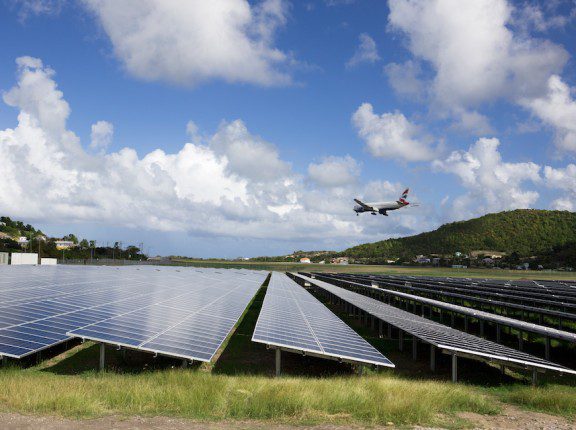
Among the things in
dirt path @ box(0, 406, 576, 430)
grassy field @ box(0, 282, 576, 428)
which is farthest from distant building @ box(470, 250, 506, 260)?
dirt path @ box(0, 406, 576, 430)

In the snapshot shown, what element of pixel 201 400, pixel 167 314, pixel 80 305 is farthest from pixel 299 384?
pixel 80 305

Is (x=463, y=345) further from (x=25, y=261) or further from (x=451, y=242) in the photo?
(x=451, y=242)

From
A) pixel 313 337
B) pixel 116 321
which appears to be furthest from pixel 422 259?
pixel 116 321

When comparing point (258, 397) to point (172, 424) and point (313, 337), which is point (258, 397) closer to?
point (172, 424)

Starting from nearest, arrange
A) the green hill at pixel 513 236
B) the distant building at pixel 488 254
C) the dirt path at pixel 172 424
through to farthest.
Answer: the dirt path at pixel 172 424 → the distant building at pixel 488 254 → the green hill at pixel 513 236

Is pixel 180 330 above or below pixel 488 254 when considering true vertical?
below

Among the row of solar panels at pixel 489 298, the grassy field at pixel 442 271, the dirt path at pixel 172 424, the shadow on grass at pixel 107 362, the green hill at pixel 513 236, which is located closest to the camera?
the dirt path at pixel 172 424

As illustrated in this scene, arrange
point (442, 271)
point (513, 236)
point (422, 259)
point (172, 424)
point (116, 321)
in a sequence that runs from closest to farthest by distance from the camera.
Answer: point (172, 424)
point (116, 321)
point (442, 271)
point (513, 236)
point (422, 259)

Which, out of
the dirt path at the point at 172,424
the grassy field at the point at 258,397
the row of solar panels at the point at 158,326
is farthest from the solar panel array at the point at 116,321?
the dirt path at the point at 172,424

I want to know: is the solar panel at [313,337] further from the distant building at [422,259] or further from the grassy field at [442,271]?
the distant building at [422,259]
